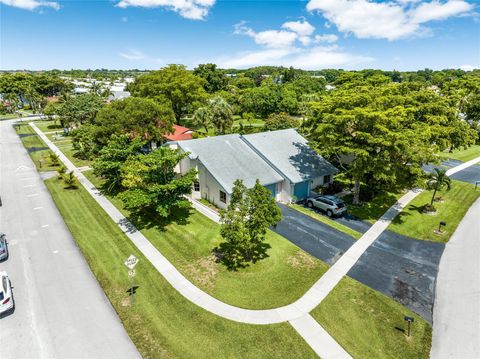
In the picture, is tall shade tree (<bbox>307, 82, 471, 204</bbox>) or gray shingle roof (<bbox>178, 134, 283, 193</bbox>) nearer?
tall shade tree (<bbox>307, 82, 471, 204</bbox>)

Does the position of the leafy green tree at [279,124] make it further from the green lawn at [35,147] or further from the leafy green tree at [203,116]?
the green lawn at [35,147]

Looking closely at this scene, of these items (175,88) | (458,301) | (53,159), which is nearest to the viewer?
(458,301)

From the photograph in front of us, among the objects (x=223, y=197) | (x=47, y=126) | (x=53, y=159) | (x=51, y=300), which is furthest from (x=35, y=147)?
(x=51, y=300)

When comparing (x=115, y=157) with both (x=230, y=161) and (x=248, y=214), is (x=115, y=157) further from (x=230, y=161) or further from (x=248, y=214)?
(x=248, y=214)

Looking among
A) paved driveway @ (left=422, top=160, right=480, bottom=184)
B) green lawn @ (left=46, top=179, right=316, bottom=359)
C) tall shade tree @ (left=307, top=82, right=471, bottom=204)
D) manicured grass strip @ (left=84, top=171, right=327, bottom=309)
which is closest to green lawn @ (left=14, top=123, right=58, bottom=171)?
manicured grass strip @ (left=84, top=171, right=327, bottom=309)

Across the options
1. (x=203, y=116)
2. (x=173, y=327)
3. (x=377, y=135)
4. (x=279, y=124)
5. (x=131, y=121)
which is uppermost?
(x=131, y=121)

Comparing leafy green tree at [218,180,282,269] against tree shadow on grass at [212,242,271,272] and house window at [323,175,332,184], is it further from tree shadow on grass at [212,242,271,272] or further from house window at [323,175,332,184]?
house window at [323,175,332,184]
